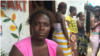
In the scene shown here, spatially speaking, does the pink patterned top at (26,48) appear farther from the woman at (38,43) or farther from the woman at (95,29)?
the woman at (95,29)

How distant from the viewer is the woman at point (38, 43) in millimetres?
698

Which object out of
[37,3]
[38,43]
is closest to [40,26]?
[38,43]

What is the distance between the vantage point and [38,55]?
768mm

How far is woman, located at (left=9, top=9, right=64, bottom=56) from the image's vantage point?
698mm

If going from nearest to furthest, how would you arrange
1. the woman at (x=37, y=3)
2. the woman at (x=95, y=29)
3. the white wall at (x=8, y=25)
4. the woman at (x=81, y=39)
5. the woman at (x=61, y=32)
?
Answer: the white wall at (x=8, y=25) → the woman at (x=61, y=32) → the woman at (x=37, y=3) → the woman at (x=95, y=29) → the woman at (x=81, y=39)

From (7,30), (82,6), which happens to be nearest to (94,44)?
(82,6)

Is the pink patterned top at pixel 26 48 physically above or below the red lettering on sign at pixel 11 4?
below

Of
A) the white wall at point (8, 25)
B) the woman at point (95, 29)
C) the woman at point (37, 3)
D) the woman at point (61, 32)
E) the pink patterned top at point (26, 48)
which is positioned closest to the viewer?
the pink patterned top at point (26, 48)

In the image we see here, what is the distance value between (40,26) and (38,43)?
0.16m

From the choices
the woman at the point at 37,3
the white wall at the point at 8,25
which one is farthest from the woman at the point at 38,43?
the woman at the point at 37,3

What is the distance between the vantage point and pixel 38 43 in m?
0.79

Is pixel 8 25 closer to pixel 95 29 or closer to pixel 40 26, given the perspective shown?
pixel 40 26

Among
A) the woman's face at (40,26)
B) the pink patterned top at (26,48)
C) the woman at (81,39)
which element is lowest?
the woman at (81,39)

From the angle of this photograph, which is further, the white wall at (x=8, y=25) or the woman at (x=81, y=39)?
the woman at (x=81, y=39)
